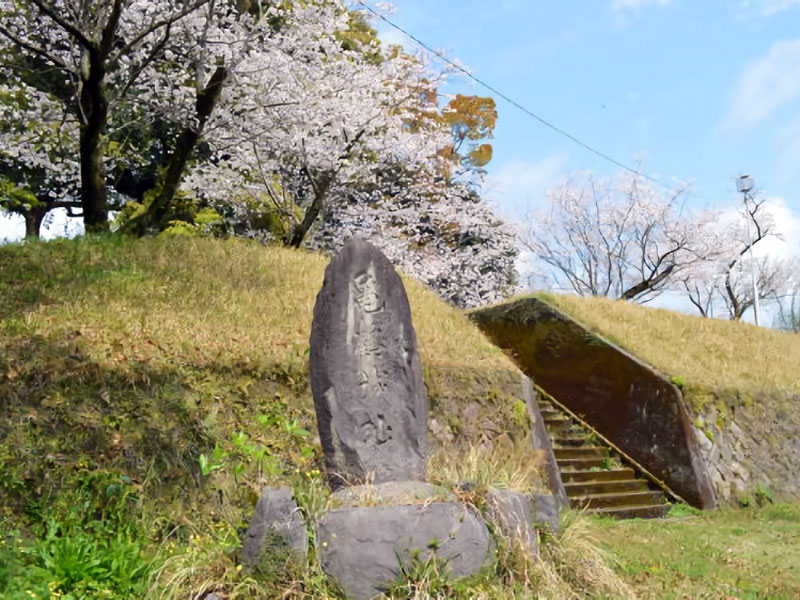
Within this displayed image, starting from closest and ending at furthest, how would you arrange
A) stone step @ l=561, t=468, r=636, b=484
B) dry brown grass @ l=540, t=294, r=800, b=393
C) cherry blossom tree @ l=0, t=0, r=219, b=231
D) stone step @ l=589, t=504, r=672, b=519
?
cherry blossom tree @ l=0, t=0, r=219, b=231, stone step @ l=589, t=504, r=672, b=519, stone step @ l=561, t=468, r=636, b=484, dry brown grass @ l=540, t=294, r=800, b=393

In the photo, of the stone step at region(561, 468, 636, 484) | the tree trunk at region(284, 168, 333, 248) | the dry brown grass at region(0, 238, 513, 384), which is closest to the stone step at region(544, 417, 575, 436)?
the stone step at region(561, 468, 636, 484)

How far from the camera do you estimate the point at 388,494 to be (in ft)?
16.3

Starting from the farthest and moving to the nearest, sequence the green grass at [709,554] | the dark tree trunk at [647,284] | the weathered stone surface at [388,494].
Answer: the dark tree trunk at [647,284] → the green grass at [709,554] → the weathered stone surface at [388,494]

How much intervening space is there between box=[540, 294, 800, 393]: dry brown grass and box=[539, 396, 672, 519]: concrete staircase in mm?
1661

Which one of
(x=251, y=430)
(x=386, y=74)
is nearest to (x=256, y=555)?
(x=251, y=430)

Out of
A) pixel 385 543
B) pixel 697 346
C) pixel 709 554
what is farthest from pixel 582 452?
pixel 385 543

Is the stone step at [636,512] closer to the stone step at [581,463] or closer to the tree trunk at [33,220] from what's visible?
the stone step at [581,463]

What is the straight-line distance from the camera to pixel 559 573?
522 centimetres

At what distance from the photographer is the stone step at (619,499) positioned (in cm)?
1049

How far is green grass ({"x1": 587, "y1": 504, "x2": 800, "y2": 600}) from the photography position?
607cm

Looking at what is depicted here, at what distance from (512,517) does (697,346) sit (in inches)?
426

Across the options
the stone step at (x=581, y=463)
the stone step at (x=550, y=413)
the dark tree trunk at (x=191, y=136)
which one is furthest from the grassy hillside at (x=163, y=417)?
the stone step at (x=550, y=413)

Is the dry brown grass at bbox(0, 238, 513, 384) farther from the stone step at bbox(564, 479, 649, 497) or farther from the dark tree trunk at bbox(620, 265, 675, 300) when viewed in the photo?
the dark tree trunk at bbox(620, 265, 675, 300)

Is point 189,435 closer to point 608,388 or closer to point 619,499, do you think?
point 619,499
